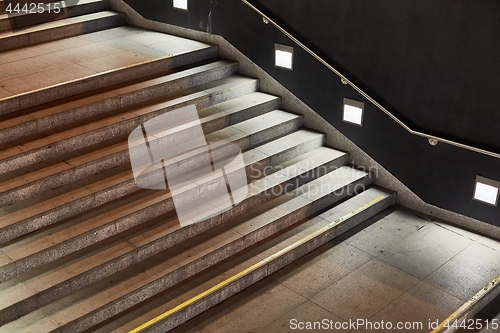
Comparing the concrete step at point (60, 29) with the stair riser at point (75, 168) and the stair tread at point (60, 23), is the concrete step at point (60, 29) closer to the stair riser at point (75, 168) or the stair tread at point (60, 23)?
the stair tread at point (60, 23)

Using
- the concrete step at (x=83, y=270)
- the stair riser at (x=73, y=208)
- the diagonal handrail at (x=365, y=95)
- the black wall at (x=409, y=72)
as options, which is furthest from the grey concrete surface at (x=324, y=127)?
A: the concrete step at (x=83, y=270)

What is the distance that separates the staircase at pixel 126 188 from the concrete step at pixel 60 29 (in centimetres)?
2

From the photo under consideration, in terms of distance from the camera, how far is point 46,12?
7.96 metres

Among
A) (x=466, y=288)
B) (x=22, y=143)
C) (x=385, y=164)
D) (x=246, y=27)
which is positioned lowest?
(x=466, y=288)

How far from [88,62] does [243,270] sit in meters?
3.08

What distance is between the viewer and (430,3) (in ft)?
20.0

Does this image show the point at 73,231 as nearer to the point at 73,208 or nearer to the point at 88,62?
the point at 73,208

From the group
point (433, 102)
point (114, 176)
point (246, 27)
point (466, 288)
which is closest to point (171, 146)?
point (114, 176)

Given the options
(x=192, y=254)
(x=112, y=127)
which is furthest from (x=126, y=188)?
(x=192, y=254)

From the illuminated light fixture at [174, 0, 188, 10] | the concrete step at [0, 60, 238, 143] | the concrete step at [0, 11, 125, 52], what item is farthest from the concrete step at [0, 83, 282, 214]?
the concrete step at [0, 11, 125, 52]

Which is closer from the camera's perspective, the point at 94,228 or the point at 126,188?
the point at 94,228

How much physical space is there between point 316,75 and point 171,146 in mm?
1837

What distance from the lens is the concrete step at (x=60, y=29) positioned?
753cm

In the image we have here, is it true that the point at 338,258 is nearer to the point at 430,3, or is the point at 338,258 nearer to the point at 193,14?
the point at 430,3
